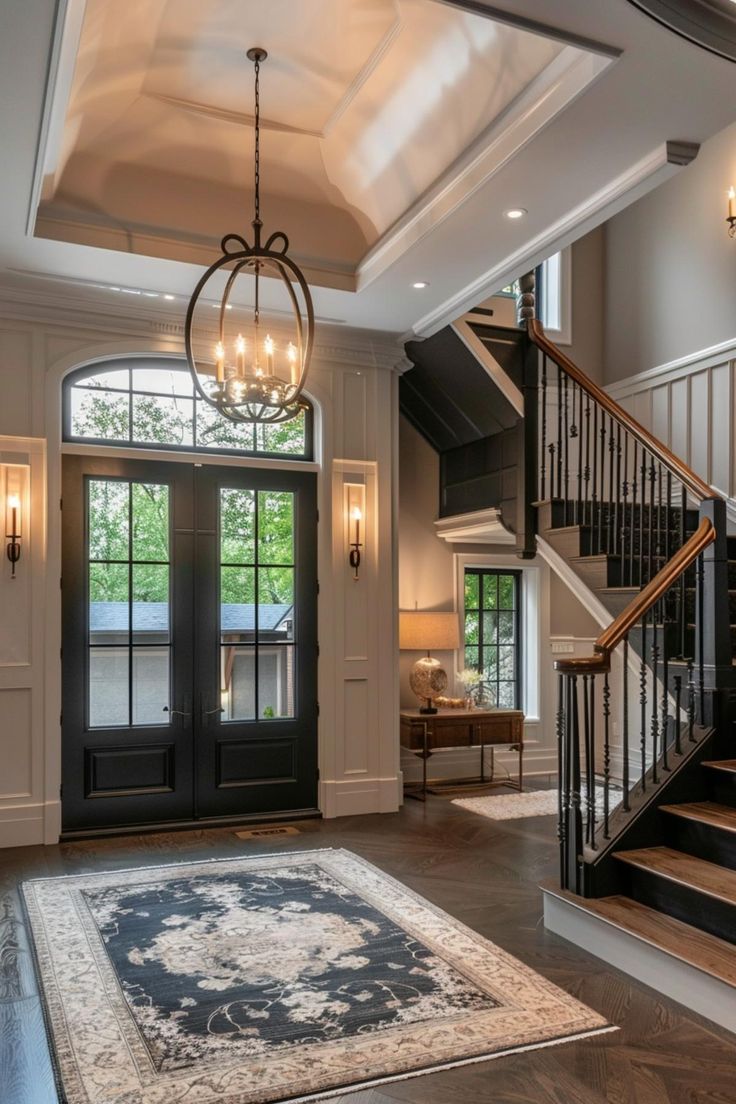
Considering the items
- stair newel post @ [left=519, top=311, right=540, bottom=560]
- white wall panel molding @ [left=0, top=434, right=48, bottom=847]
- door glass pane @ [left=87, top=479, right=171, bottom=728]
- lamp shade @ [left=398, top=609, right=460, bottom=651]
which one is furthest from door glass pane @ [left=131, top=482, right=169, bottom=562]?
stair newel post @ [left=519, top=311, right=540, bottom=560]

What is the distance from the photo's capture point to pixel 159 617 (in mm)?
6160

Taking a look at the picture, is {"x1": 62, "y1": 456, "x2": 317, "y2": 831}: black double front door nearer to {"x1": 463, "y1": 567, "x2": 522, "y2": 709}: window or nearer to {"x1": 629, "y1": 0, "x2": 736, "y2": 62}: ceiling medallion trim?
{"x1": 463, "y1": 567, "x2": 522, "y2": 709}: window

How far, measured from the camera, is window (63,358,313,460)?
6.11 m

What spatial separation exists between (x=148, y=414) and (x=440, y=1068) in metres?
4.60

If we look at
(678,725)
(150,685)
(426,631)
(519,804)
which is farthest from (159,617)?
(678,725)

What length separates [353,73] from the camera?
14.9 feet

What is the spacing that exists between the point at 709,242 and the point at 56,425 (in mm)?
5184

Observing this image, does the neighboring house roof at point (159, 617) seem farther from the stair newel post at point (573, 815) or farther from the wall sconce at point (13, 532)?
the stair newel post at point (573, 815)

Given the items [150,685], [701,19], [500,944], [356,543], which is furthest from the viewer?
[356,543]

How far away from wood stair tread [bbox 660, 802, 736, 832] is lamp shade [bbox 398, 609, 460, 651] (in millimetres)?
3267

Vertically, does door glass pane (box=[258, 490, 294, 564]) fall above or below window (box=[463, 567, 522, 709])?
above

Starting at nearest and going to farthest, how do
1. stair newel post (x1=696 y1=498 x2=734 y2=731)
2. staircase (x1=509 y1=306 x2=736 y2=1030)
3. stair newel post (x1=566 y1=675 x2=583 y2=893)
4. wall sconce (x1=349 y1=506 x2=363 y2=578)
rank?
staircase (x1=509 y1=306 x2=736 y2=1030) → stair newel post (x1=566 y1=675 x2=583 y2=893) → stair newel post (x1=696 y1=498 x2=734 y2=731) → wall sconce (x1=349 y1=506 x2=363 y2=578)

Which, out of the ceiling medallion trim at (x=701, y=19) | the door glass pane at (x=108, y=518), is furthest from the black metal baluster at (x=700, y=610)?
the door glass pane at (x=108, y=518)

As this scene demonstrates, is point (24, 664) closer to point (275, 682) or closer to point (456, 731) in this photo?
point (275, 682)
